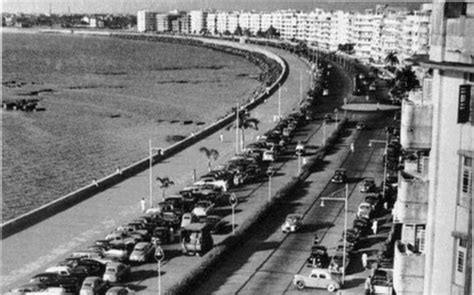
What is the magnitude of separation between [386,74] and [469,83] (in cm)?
12258

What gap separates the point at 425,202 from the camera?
13383 millimetres

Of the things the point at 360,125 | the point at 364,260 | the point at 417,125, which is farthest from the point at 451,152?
the point at 360,125

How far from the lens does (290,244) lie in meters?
35.2

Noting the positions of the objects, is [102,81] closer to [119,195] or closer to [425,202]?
[119,195]

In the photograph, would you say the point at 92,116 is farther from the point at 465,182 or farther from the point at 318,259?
the point at 465,182

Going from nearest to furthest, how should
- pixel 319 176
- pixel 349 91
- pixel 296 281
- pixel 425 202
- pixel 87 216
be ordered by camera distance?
pixel 425 202 < pixel 296 281 < pixel 87 216 < pixel 319 176 < pixel 349 91

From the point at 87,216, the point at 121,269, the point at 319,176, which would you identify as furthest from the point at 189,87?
the point at 121,269

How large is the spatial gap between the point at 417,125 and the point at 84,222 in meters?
29.8

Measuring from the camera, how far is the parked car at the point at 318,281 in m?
29.0

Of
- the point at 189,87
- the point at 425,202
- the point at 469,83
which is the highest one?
the point at 469,83

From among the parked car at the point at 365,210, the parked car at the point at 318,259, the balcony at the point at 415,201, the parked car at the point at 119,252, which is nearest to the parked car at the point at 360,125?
the parked car at the point at 365,210

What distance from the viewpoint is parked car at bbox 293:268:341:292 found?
29.0 metres

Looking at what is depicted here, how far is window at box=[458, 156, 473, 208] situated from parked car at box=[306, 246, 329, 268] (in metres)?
19.8

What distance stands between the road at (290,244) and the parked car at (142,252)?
3.48m
